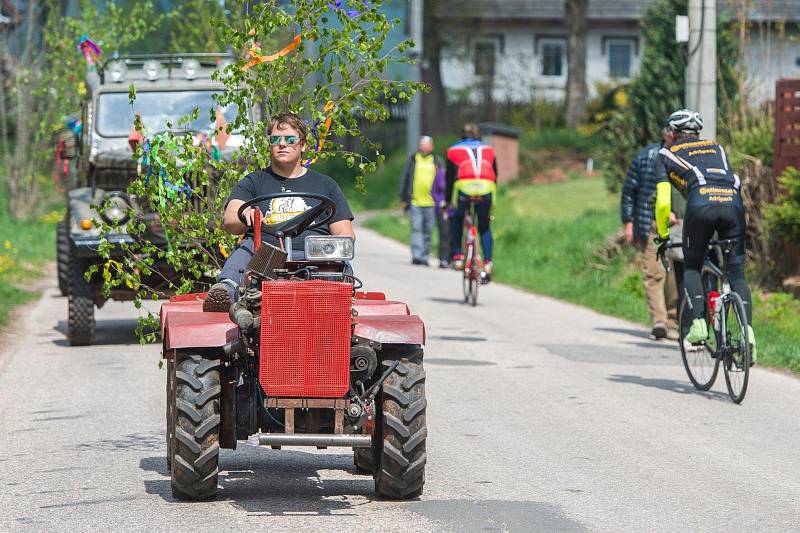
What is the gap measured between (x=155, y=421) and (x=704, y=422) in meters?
3.44

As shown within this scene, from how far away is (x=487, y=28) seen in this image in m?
59.8

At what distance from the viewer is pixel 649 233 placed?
48.7 ft

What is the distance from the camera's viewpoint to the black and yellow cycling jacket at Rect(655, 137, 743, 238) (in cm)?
1105

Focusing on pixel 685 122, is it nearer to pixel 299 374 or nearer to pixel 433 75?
pixel 299 374

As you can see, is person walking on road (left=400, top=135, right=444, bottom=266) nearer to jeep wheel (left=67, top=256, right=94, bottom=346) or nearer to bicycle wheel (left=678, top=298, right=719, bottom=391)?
jeep wheel (left=67, top=256, right=94, bottom=346)

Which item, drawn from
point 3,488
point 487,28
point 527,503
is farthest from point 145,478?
point 487,28

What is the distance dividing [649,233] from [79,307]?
207 inches

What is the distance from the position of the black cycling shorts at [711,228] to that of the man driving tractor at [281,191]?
148 inches

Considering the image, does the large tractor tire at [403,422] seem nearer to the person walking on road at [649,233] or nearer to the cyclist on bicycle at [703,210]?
the cyclist on bicycle at [703,210]

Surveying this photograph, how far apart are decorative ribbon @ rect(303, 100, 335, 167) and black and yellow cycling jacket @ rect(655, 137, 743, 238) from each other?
9.55 ft

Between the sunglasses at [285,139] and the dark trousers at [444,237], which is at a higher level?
the sunglasses at [285,139]

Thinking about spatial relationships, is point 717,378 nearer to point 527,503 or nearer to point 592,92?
point 527,503

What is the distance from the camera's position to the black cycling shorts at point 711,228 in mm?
11031

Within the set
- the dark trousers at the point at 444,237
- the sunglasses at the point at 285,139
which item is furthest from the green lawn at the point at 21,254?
the sunglasses at the point at 285,139
